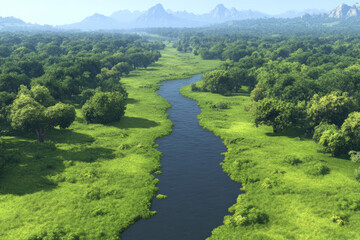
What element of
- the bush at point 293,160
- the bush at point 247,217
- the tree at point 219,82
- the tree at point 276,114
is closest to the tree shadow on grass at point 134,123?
the tree at point 276,114

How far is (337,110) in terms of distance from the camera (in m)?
73.2

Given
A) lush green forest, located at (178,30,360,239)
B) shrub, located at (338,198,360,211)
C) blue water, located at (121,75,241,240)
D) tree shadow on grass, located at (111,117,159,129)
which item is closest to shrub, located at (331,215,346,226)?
lush green forest, located at (178,30,360,239)

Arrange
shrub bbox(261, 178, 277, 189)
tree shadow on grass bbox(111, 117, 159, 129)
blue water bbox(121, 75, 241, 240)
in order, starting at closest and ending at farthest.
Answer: blue water bbox(121, 75, 241, 240), shrub bbox(261, 178, 277, 189), tree shadow on grass bbox(111, 117, 159, 129)

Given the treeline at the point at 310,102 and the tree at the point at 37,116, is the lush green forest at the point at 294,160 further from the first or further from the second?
the tree at the point at 37,116

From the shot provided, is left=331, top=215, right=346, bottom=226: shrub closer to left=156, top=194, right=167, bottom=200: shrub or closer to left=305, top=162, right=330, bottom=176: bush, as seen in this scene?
left=305, top=162, right=330, bottom=176: bush

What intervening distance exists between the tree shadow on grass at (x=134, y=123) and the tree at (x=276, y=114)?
3655cm

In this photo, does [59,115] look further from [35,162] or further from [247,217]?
[247,217]

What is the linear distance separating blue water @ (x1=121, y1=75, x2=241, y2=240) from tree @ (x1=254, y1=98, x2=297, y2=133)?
16108mm

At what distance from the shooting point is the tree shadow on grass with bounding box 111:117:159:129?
88850 millimetres

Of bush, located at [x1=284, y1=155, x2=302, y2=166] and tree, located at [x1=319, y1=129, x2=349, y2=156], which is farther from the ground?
tree, located at [x1=319, y1=129, x2=349, y2=156]

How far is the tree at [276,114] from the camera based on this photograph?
7631 cm

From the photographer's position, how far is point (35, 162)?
61250 millimetres

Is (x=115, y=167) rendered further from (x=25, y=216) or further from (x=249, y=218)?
(x=249, y=218)

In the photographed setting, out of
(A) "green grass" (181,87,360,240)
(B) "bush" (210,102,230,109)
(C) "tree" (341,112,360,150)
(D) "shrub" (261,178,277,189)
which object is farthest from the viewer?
(B) "bush" (210,102,230,109)
